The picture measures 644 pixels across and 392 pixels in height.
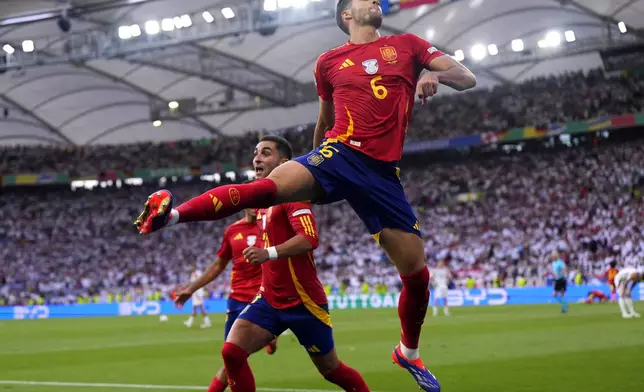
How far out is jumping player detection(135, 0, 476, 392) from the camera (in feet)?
17.4

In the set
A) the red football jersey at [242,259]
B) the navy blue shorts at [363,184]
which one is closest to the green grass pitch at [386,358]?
the red football jersey at [242,259]

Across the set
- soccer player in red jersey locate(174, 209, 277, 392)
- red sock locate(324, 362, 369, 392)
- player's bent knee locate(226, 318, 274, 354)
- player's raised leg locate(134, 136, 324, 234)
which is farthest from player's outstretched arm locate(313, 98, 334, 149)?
soccer player in red jersey locate(174, 209, 277, 392)

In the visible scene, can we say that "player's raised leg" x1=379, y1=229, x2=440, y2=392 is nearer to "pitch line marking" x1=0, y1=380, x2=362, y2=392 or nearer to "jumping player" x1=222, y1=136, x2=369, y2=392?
"jumping player" x1=222, y1=136, x2=369, y2=392

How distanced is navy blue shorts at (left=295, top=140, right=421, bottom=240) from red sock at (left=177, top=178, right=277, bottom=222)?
0.45 meters

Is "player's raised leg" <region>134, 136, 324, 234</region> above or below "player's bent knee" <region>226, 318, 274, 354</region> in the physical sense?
above

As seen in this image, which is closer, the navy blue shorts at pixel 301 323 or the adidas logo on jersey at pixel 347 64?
the adidas logo on jersey at pixel 347 64

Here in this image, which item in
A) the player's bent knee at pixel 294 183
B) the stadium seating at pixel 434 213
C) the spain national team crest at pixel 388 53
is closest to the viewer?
the player's bent knee at pixel 294 183

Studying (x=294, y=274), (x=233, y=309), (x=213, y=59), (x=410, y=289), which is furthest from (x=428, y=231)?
(x=410, y=289)

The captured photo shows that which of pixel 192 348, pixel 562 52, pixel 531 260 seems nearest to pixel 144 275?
pixel 531 260

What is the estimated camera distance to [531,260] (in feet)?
113

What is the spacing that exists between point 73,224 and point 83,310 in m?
15.0

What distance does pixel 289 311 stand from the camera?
650cm

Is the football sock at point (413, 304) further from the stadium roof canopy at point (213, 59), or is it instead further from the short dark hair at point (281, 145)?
the stadium roof canopy at point (213, 59)

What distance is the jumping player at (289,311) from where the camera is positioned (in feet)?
20.7
